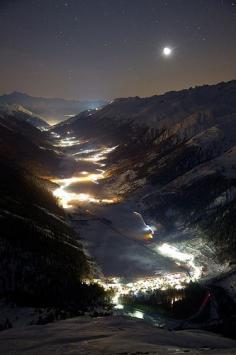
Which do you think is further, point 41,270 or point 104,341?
point 41,270

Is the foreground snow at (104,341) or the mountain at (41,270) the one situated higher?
the mountain at (41,270)

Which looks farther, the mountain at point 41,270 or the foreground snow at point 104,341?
the mountain at point 41,270

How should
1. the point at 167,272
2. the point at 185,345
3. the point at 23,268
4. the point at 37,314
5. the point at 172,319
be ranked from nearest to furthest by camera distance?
the point at 185,345 → the point at 37,314 → the point at 172,319 → the point at 23,268 → the point at 167,272

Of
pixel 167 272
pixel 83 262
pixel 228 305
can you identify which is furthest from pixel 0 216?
pixel 228 305

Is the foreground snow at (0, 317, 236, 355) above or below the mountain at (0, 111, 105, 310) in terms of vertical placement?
below

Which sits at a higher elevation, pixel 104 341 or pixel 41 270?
pixel 41 270

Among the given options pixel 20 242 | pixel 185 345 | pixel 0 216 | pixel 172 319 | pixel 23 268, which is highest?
pixel 0 216

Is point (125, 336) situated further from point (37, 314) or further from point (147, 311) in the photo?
point (147, 311)

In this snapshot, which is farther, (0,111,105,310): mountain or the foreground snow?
(0,111,105,310): mountain
